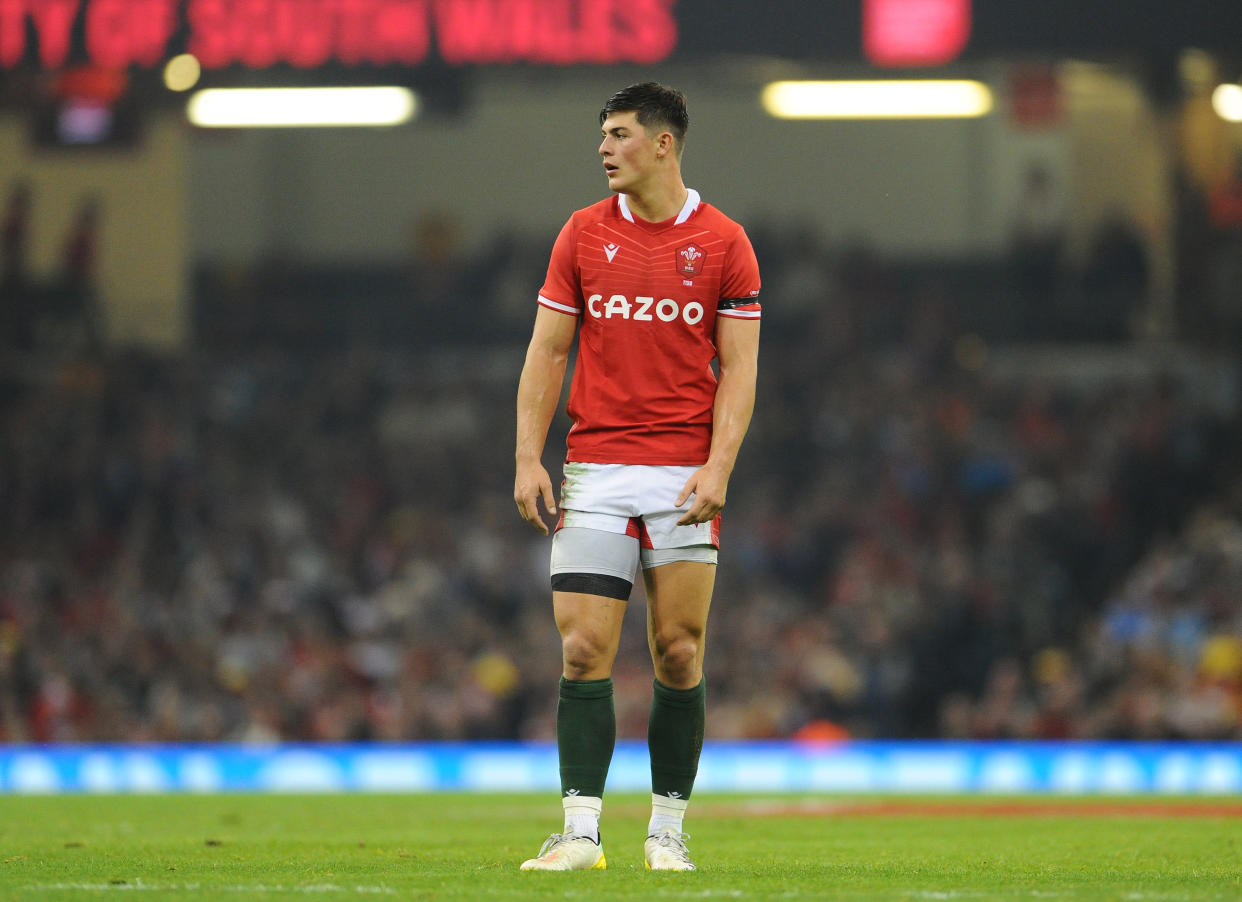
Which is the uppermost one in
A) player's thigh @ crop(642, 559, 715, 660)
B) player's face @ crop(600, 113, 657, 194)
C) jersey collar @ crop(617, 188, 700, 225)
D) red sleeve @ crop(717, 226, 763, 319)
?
player's face @ crop(600, 113, 657, 194)

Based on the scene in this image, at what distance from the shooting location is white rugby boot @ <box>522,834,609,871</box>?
5391 mm

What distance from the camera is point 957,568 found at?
61.2ft

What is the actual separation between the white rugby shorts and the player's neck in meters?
0.77

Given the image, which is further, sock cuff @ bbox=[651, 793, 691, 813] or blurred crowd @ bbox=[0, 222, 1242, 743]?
blurred crowd @ bbox=[0, 222, 1242, 743]

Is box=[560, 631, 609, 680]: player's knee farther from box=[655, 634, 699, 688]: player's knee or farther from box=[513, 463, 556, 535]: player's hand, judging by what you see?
box=[513, 463, 556, 535]: player's hand

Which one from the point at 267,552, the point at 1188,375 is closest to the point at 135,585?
the point at 267,552

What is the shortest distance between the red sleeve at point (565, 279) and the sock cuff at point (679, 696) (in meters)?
1.17

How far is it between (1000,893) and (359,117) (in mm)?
16764

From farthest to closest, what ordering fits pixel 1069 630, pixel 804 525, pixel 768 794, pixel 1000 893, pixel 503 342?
pixel 503 342
pixel 804 525
pixel 1069 630
pixel 768 794
pixel 1000 893

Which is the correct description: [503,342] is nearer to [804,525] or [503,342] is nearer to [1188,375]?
[804,525]

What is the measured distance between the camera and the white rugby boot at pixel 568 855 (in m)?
5.39

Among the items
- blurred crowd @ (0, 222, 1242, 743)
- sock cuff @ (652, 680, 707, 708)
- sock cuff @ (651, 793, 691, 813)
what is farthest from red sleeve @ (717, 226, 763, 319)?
blurred crowd @ (0, 222, 1242, 743)

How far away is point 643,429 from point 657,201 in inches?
27.5

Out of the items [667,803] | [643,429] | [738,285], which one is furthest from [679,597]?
[738,285]
